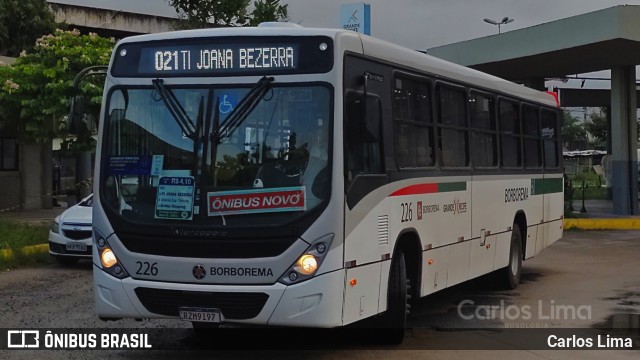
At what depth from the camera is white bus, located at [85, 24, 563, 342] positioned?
6.64 meters

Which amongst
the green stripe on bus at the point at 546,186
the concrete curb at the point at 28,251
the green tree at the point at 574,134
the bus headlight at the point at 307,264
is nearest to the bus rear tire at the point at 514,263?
the green stripe on bus at the point at 546,186

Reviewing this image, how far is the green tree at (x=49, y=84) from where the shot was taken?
72.3 ft

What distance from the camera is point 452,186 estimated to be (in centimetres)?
948

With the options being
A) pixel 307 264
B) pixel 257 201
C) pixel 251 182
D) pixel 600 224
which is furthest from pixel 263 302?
pixel 600 224

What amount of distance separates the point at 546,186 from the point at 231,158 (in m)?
8.48

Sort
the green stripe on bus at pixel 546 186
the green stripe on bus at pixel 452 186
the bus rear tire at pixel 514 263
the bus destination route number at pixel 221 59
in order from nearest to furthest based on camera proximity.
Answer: the bus destination route number at pixel 221 59 → the green stripe on bus at pixel 452 186 → the bus rear tire at pixel 514 263 → the green stripe on bus at pixel 546 186

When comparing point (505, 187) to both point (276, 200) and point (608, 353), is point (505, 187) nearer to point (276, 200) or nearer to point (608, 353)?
point (608, 353)

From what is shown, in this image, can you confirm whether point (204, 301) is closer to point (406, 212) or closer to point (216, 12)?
point (406, 212)

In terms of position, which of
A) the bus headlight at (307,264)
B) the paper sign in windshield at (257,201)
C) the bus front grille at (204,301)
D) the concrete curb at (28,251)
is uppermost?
the paper sign in windshield at (257,201)

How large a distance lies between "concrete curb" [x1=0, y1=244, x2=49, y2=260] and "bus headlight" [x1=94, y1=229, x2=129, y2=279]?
8.17 meters

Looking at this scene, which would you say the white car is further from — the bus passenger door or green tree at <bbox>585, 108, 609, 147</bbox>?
green tree at <bbox>585, 108, 609, 147</bbox>

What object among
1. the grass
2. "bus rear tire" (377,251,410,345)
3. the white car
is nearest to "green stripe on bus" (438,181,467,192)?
"bus rear tire" (377,251,410,345)

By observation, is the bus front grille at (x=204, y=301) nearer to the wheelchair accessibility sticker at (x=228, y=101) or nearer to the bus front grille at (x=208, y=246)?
the bus front grille at (x=208, y=246)

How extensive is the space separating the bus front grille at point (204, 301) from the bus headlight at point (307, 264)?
0.80 feet
